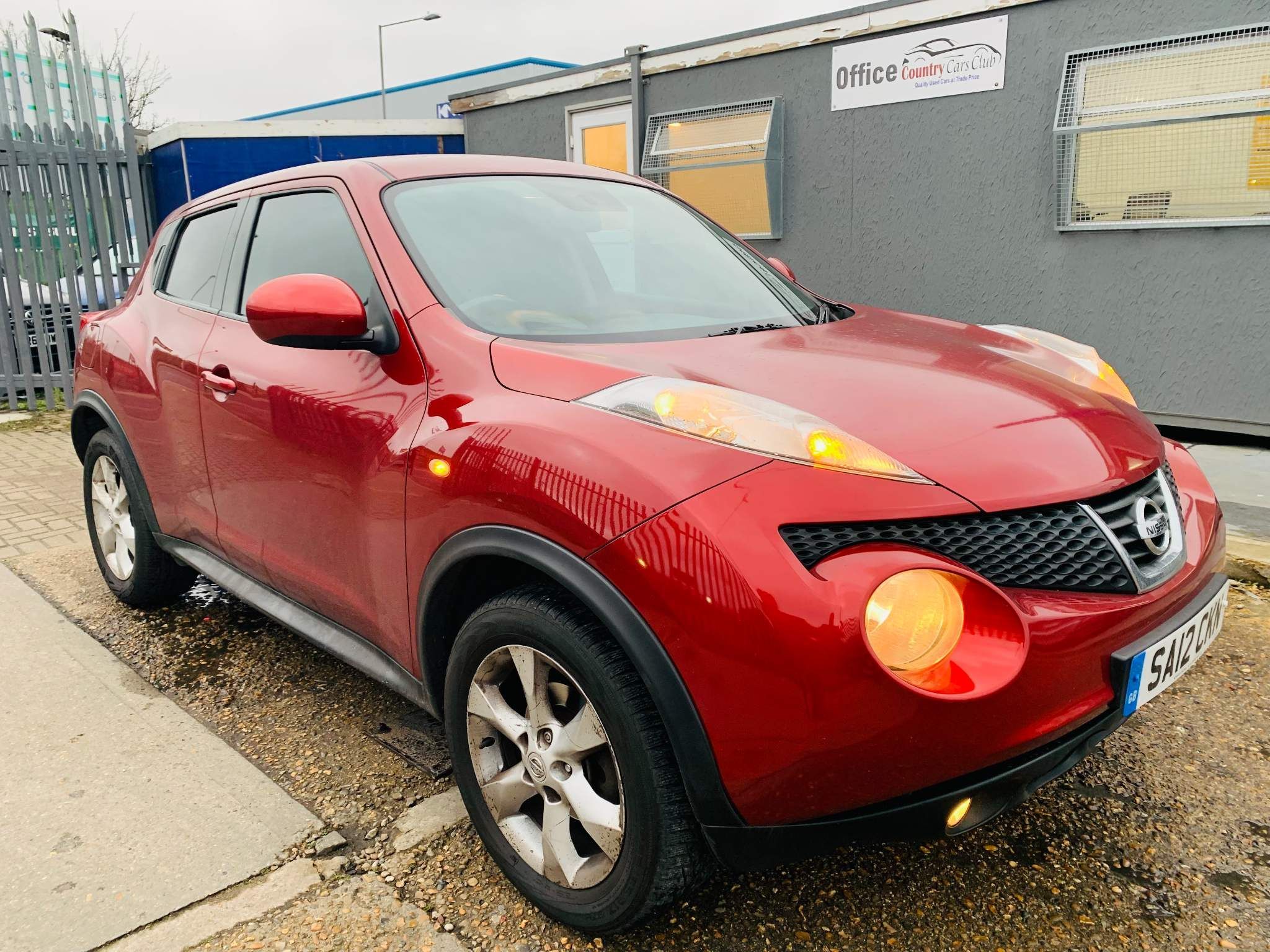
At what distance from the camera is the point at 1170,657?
1895 millimetres

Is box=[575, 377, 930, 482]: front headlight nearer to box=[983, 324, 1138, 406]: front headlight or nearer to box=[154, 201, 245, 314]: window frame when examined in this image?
box=[983, 324, 1138, 406]: front headlight

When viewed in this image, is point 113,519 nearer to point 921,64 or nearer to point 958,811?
point 958,811

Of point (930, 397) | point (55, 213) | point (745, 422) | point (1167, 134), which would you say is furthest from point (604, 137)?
point (745, 422)

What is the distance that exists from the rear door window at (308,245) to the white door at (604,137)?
5889 mm

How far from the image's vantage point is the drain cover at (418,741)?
9.00ft

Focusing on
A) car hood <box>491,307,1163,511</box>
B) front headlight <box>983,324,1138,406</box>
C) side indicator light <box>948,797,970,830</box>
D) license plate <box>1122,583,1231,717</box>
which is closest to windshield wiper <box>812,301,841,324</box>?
car hood <box>491,307,1163,511</box>

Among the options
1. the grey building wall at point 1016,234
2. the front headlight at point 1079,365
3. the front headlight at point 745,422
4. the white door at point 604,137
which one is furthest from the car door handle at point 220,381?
the white door at point 604,137

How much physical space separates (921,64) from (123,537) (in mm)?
5846

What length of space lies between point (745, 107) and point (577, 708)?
6.79 metres

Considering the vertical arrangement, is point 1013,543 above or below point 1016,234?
below

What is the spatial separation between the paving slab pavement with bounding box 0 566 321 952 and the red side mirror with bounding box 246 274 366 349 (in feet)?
4.02

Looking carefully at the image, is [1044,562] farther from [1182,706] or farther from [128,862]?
[128,862]

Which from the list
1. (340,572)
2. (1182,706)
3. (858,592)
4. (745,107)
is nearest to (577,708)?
(858,592)

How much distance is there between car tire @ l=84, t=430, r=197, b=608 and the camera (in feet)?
12.1
